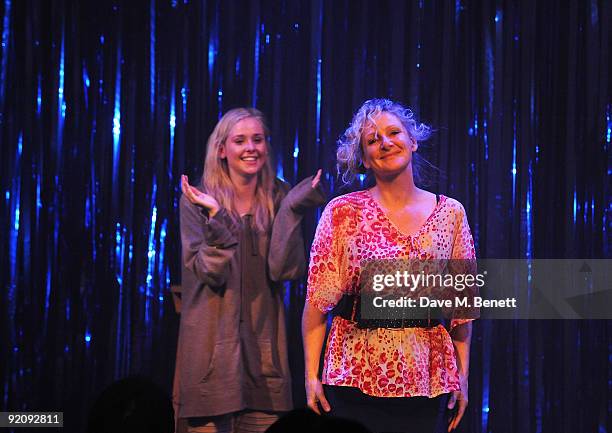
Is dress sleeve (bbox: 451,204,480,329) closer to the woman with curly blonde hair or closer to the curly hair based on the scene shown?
the woman with curly blonde hair

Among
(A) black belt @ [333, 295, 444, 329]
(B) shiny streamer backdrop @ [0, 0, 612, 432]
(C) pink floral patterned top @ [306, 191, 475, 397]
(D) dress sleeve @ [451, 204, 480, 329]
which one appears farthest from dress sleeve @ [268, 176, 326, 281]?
(D) dress sleeve @ [451, 204, 480, 329]

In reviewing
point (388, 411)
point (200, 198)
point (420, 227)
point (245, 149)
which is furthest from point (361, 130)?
point (388, 411)

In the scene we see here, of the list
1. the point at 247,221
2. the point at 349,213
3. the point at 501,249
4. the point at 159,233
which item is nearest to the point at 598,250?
the point at 501,249

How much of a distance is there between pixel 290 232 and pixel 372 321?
2.08 feet

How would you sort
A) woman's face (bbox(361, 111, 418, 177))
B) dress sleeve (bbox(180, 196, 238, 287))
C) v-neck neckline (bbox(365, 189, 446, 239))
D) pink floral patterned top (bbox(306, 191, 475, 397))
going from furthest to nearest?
1. dress sleeve (bbox(180, 196, 238, 287))
2. woman's face (bbox(361, 111, 418, 177))
3. v-neck neckline (bbox(365, 189, 446, 239))
4. pink floral patterned top (bbox(306, 191, 475, 397))

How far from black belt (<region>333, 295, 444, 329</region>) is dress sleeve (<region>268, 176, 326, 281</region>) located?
0.46 m

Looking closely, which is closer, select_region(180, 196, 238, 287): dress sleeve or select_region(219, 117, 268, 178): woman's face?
select_region(180, 196, 238, 287): dress sleeve

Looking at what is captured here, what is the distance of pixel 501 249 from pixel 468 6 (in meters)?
1.10

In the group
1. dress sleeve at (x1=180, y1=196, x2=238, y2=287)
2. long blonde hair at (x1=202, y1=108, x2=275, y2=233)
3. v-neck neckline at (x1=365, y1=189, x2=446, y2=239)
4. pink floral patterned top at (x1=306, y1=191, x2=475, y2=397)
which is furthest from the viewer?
long blonde hair at (x1=202, y1=108, x2=275, y2=233)

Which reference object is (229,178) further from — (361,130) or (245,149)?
(361,130)

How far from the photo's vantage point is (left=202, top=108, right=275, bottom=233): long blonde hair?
3.78 m

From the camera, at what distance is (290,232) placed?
3.71 meters

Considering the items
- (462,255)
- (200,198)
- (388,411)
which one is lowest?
(388,411)

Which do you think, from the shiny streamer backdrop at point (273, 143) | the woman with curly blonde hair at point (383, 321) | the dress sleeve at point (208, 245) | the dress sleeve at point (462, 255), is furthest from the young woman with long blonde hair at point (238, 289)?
the dress sleeve at point (462, 255)
